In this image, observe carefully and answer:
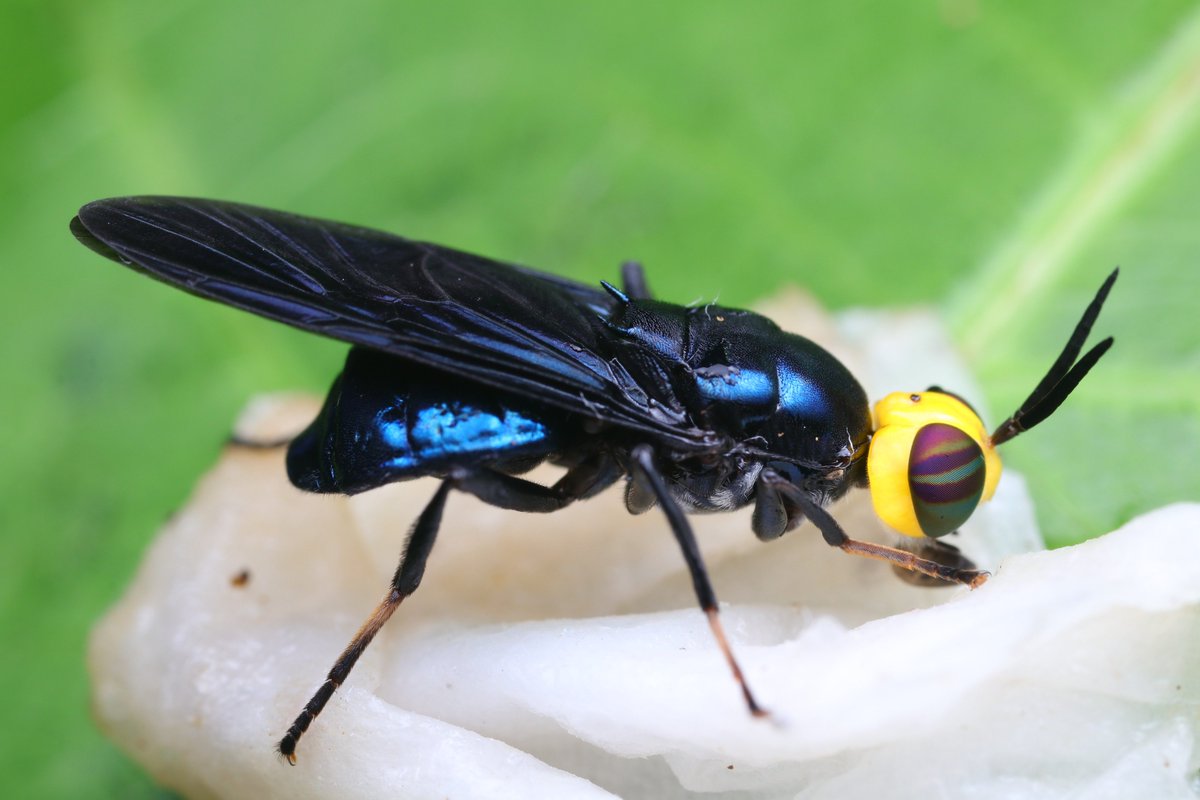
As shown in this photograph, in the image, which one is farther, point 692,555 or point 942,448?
point 942,448

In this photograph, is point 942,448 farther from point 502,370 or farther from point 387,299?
point 387,299

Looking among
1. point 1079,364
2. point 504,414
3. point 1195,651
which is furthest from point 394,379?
point 1195,651

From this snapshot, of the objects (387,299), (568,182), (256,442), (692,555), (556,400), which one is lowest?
(256,442)

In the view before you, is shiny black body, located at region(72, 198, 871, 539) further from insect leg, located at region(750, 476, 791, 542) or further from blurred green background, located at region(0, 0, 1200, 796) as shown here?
blurred green background, located at region(0, 0, 1200, 796)

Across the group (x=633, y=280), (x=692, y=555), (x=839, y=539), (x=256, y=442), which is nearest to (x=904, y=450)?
(x=839, y=539)

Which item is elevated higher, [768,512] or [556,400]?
[556,400]

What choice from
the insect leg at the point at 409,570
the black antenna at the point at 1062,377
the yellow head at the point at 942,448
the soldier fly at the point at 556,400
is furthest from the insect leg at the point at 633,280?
the black antenna at the point at 1062,377

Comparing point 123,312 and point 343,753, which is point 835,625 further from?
point 123,312
